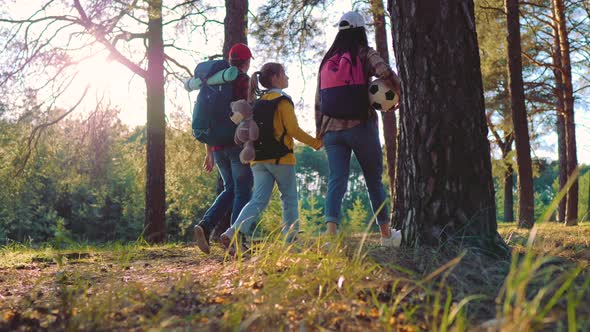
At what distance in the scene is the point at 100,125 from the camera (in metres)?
11.4

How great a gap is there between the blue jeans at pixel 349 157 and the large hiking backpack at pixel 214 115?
3.36ft

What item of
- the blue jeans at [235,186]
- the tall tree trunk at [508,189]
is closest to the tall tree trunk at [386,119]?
the blue jeans at [235,186]

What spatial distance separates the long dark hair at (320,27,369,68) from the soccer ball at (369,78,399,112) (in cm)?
30

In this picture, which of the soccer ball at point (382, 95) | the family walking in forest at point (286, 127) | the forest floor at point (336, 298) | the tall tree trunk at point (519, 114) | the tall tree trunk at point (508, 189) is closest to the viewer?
the forest floor at point (336, 298)

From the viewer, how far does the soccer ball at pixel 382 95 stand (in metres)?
3.73

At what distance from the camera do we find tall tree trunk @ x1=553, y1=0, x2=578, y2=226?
12469 millimetres

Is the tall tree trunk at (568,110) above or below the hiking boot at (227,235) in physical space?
above

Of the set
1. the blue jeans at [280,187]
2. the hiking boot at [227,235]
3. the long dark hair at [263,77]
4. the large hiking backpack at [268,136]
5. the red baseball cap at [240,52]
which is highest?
the red baseball cap at [240,52]

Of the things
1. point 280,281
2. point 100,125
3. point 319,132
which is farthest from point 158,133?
point 280,281

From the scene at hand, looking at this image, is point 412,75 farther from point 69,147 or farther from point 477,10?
point 69,147

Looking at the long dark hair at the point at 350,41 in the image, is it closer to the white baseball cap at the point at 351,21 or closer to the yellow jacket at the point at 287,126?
the white baseball cap at the point at 351,21

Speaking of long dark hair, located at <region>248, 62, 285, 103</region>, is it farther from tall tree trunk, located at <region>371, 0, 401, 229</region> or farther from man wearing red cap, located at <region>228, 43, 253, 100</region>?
tall tree trunk, located at <region>371, 0, 401, 229</region>

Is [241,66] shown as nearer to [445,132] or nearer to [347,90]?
[347,90]

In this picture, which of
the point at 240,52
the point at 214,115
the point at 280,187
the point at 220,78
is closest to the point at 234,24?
the point at 240,52
